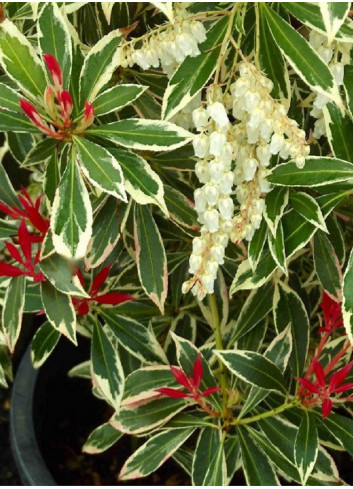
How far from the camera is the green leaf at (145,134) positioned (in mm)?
908

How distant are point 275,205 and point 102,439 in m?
0.71

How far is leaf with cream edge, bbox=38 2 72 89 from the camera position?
940 mm

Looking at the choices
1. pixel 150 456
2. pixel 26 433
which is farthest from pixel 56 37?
pixel 26 433

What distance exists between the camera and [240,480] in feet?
5.48

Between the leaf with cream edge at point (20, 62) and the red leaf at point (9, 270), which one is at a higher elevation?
the leaf with cream edge at point (20, 62)

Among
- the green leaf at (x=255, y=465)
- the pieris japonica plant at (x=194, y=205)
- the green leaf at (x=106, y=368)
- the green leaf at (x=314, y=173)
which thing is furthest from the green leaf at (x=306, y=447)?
the green leaf at (x=314, y=173)

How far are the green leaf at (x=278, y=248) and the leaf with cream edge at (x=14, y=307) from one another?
44 cm

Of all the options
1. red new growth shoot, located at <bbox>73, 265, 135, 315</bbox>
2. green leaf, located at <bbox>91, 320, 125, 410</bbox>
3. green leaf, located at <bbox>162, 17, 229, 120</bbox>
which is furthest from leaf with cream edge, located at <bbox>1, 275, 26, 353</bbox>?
green leaf, located at <bbox>162, 17, 229, 120</bbox>

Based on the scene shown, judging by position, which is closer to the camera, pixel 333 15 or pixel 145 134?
pixel 333 15

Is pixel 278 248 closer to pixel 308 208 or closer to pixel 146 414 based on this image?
pixel 308 208

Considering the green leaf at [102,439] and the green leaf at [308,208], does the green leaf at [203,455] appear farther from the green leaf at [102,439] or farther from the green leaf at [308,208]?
the green leaf at [308,208]

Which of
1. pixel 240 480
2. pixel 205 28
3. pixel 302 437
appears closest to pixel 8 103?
pixel 205 28

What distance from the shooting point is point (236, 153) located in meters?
0.88

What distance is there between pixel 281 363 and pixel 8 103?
0.66m
